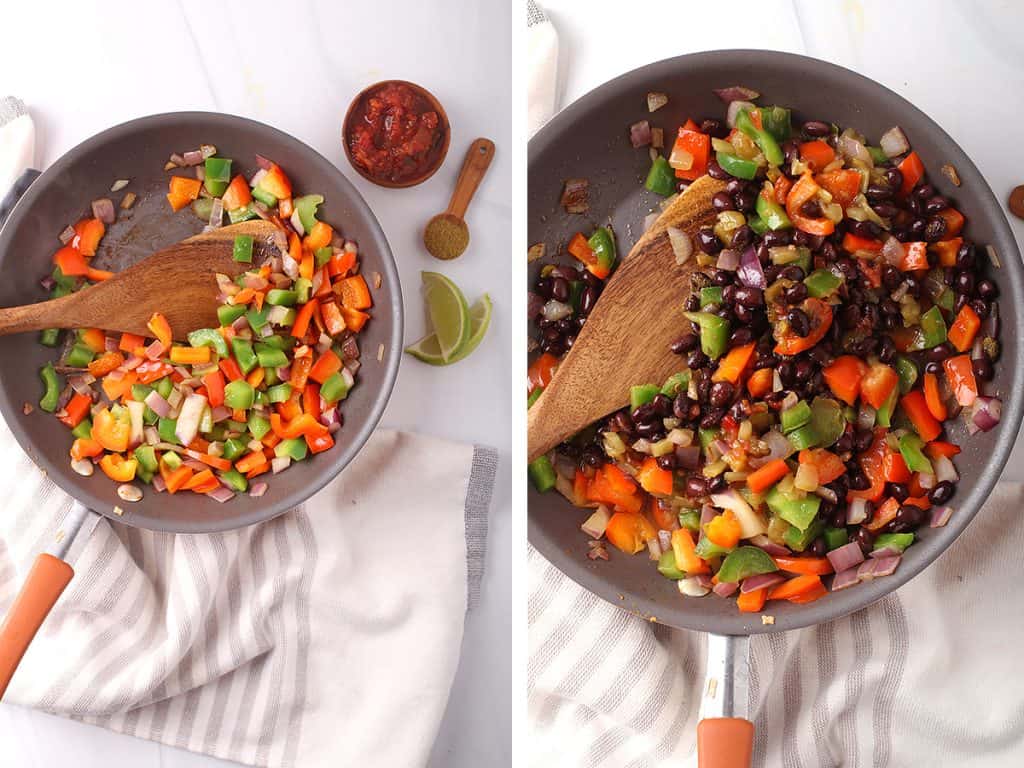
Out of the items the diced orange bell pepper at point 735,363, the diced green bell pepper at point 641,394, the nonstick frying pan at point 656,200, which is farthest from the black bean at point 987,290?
the diced green bell pepper at point 641,394

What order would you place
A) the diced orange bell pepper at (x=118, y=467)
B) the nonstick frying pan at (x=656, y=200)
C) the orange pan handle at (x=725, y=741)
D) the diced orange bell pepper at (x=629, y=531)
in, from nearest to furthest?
the orange pan handle at (x=725, y=741) → the nonstick frying pan at (x=656, y=200) → the diced orange bell pepper at (x=629, y=531) → the diced orange bell pepper at (x=118, y=467)

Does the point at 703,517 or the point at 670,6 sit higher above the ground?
the point at 670,6

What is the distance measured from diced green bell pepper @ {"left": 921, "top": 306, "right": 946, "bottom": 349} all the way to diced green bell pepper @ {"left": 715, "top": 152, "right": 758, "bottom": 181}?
228 mm

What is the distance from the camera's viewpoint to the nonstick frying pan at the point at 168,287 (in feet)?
3.45

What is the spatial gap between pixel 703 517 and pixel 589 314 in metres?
0.25

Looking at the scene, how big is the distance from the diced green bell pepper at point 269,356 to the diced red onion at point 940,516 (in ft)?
2.41

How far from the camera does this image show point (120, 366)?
1.12 meters

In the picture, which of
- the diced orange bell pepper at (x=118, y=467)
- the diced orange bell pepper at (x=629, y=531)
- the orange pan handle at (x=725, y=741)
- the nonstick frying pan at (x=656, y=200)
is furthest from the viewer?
the diced orange bell pepper at (x=118, y=467)

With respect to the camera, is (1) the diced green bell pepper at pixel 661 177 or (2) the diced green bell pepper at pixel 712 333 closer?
(2) the diced green bell pepper at pixel 712 333

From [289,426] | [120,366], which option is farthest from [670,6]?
[120,366]

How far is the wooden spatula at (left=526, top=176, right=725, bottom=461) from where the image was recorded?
2.93 feet

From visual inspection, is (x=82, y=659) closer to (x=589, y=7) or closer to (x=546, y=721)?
(x=546, y=721)

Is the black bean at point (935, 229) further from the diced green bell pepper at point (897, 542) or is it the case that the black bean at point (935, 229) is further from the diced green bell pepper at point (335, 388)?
the diced green bell pepper at point (335, 388)

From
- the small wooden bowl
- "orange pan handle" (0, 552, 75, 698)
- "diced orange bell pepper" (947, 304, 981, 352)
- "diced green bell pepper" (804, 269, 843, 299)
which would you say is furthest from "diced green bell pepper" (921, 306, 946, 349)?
"orange pan handle" (0, 552, 75, 698)
